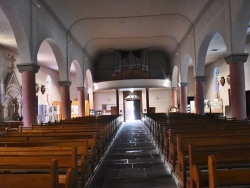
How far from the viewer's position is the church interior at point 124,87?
10.3 ft

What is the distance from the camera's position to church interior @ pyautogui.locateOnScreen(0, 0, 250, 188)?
314 cm

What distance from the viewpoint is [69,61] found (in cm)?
1355

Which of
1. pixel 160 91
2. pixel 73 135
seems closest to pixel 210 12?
pixel 73 135

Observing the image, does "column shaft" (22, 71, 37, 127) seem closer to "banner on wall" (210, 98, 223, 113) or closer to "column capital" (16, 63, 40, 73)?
"column capital" (16, 63, 40, 73)

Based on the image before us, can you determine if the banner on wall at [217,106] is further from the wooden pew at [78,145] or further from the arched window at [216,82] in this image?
the wooden pew at [78,145]

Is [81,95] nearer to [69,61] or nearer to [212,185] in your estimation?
[69,61]

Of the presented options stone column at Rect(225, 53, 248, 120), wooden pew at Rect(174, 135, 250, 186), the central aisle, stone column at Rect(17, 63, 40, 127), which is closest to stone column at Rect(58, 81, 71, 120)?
stone column at Rect(17, 63, 40, 127)

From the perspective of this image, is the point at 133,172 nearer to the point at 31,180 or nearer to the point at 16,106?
the point at 31,180

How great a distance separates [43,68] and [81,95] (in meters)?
4.56

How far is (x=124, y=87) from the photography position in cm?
2155

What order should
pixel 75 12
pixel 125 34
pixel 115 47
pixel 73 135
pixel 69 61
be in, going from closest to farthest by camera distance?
pixel 73 135
pixel 75 12
pixel 69 61
pixel 125 34
pixel 115 47

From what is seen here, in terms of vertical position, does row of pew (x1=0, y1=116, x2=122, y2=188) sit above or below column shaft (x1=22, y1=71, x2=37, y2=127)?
below

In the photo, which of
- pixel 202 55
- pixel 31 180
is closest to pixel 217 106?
pixel 202 55

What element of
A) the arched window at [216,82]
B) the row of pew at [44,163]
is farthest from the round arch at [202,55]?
the arched window at [216,82]
